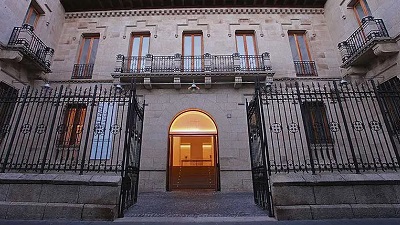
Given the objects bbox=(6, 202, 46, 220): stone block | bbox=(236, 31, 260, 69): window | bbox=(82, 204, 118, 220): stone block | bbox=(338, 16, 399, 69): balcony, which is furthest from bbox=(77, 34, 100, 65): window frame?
bbox=(338, 16, 399, 69): balcony

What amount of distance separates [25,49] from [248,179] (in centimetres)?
1142

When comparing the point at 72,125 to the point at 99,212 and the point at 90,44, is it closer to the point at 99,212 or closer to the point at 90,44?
the point at 90,44

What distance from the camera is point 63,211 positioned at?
410 cm

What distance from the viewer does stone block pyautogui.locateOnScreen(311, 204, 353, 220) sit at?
395 cm

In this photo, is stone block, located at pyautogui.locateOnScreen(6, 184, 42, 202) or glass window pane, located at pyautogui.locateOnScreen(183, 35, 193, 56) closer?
stone block, located at pyautogui.locateOnScreen(6, 184, 42, 202)

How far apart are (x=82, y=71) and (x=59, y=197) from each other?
885 cm

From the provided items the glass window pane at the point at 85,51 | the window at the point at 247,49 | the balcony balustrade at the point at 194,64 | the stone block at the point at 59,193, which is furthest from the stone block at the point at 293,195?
the glass window pane at the point at 85,51

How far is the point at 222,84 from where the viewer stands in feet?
34.6

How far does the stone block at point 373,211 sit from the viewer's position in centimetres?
395

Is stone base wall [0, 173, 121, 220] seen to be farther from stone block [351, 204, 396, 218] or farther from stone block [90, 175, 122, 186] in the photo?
stone block [351, 204, 396, 218]

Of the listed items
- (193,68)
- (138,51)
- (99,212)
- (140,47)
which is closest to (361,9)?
(193,68)

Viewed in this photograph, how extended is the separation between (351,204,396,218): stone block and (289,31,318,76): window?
8250 mm

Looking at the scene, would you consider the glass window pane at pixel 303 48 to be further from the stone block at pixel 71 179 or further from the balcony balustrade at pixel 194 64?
the stone block at pixel 71 179

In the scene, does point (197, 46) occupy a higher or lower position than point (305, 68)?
higher
